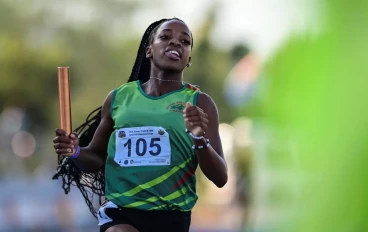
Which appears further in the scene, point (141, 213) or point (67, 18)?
point (67, 18)

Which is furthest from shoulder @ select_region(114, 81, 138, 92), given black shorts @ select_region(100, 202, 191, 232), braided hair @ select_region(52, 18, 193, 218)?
black shorts @ select_region(100, 202, 191, 232)

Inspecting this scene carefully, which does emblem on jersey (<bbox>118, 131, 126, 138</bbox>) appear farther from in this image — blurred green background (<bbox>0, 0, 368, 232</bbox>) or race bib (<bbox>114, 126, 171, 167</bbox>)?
blurred green background (<bbox>0, 0, 368, 232</bbox>)

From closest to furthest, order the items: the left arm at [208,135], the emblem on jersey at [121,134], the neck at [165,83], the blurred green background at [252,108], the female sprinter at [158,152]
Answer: the left arm at [208,135]
the female sprinter at [158,152]
the emblem on jersey at [121,134]
the neck at [165,83]
the blurred green background at [252,108]

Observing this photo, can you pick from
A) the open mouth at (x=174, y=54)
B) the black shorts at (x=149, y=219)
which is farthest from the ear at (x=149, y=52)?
the black shorts at (x=149, y=219)

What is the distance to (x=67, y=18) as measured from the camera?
26.6 metres

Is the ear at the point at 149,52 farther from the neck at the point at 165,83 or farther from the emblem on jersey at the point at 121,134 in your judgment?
the emblem on jersey at the point at 121,134

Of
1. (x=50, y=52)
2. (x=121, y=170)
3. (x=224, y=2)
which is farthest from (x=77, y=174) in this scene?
(x=50, y=52)

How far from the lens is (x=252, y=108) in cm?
1512

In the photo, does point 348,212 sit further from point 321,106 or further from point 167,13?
point 167,13

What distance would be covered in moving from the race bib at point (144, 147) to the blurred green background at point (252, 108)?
18.1ft

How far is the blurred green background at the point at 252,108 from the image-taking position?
986 centimetres

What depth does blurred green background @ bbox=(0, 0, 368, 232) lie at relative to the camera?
986cm

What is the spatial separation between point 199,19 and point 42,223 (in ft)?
32.0

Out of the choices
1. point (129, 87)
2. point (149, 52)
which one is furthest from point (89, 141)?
point (149, 52)
